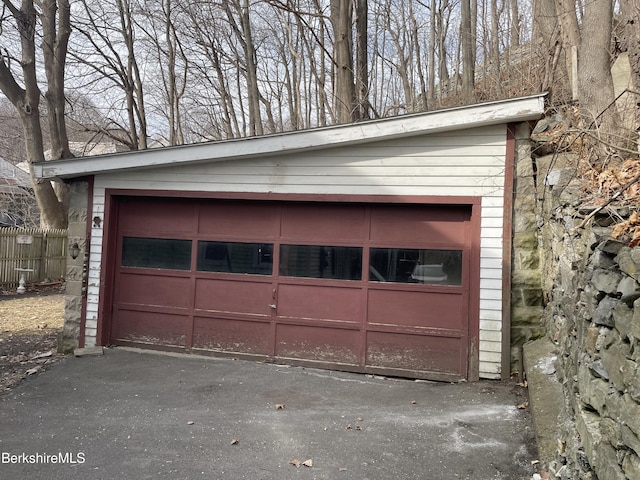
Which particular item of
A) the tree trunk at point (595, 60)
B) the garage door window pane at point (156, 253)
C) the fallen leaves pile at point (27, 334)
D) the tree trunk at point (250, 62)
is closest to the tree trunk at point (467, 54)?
the tree trunk at point (250, 62)

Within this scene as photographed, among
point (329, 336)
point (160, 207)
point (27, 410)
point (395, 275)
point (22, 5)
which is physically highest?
point (22, 5)

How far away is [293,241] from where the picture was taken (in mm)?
6504

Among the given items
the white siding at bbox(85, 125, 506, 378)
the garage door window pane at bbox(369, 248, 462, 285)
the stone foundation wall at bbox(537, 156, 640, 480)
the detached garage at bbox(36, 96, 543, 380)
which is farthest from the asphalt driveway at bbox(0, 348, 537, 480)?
the garage door window pane at bbox(369, 248, 462, 285)

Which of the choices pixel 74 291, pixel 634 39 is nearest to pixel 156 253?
pixel 74 291

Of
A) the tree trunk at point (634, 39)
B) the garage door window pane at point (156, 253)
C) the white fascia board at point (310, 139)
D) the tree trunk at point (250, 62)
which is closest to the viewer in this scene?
the tree trunk at point (634, 39)

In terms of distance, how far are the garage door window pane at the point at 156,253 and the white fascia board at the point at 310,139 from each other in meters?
1.09

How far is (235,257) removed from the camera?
673cm

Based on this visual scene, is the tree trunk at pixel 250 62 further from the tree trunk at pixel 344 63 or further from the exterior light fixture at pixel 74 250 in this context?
the exterior light fixture at pixel 74 250

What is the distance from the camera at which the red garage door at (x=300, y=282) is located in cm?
597

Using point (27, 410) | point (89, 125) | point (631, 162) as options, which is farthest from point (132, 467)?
point (89, 125)

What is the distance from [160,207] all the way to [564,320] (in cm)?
541

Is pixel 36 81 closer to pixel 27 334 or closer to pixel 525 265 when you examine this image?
pixel 27 334

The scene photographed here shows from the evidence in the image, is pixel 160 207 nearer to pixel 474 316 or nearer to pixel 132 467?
pixel 132 467

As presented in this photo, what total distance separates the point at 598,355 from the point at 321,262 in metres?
4.31
